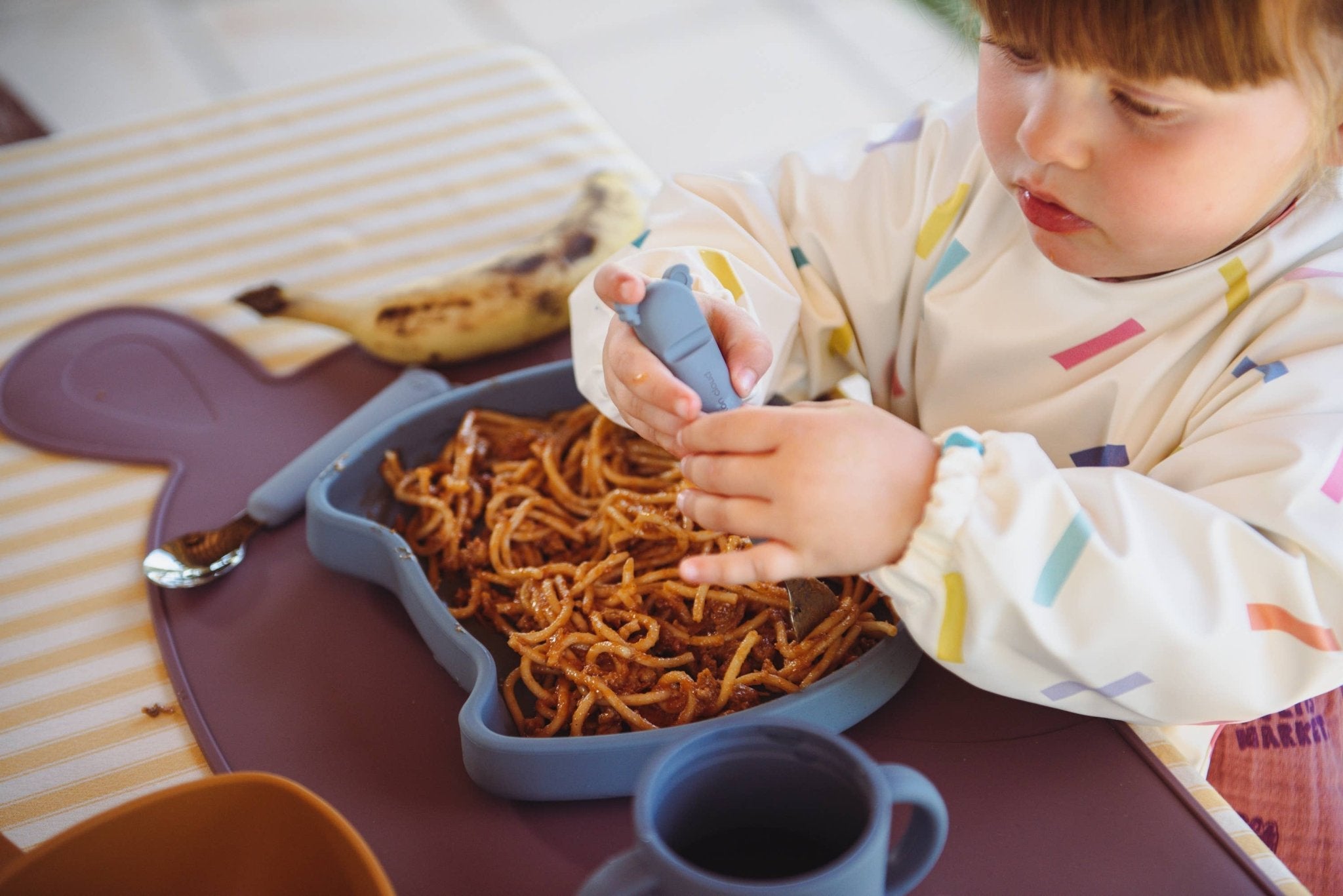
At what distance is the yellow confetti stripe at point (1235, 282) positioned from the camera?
2.44 feet

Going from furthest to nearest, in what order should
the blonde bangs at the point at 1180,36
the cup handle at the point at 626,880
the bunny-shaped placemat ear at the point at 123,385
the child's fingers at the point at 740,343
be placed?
1. the bunny-shaped placemat ear at the point at 123,385
2. the child's fingers at the point at 740,343
3. the blonde bangs at the point at 1180,36
4. the cup handle at the point at 626,880

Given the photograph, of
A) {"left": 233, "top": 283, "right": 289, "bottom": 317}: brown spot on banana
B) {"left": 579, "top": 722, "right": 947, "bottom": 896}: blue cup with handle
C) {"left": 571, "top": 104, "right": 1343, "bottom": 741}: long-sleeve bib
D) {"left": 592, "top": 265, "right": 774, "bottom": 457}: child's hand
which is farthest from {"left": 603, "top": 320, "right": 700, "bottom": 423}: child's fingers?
A: {"left": 233, "top": 283, "right": 289, "bottom": 317}: brown spot on banana

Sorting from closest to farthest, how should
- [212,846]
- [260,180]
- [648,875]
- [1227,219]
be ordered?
1. [648,875]
2. [212,846]
3. [1227,219]
4. [260,180]

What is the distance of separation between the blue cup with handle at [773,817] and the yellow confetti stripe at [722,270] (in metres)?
0.46

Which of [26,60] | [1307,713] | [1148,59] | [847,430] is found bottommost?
[1307,713]

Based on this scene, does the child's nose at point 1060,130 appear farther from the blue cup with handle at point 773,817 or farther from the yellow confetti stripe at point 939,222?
the blue cup with handle at point 773,817

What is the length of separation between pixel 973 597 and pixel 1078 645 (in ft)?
0.23

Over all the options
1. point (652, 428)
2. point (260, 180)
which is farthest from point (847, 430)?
point (260, 180)

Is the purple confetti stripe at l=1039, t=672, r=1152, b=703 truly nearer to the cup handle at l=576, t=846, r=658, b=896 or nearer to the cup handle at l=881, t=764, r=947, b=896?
the cup handle at l=881, t=764, r=947, b=896

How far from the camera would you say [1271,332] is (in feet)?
2.34

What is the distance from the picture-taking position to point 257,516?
2.96ft

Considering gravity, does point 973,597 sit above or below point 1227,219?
below

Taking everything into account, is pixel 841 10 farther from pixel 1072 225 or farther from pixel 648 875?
pixel 648 875

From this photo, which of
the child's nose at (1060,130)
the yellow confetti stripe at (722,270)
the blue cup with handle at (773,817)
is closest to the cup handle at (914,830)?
the blue cup with handle at (773,817)
